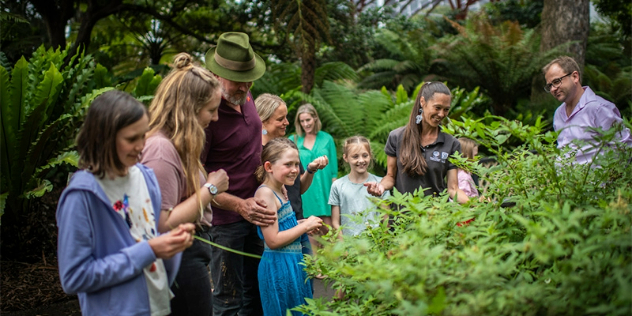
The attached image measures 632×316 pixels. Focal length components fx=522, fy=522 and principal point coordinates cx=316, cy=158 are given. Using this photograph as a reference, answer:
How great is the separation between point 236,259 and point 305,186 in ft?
3.20

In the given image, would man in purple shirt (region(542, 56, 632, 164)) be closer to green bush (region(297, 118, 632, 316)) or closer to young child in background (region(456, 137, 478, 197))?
young child in background (region(456, 137, 478, 197))

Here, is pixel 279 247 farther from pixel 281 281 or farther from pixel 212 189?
pixel 212 189

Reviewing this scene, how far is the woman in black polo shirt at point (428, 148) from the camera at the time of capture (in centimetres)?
418

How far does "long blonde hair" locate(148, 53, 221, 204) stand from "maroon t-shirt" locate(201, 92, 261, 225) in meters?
0.74

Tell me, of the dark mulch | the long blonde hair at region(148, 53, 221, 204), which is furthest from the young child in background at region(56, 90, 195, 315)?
the dark mulch

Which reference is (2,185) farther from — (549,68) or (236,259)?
(549,68)

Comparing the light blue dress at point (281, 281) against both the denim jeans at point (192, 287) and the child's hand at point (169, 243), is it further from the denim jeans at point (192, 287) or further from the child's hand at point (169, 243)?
the child's hand at point (169, 243)

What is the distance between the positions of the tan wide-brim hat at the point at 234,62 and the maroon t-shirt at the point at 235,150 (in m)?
0.20

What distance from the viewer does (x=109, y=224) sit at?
2.12 metres

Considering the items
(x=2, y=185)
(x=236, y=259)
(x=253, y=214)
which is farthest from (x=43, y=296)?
(x=253, y=214)

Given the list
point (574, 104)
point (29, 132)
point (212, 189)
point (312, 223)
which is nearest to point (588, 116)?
point (574, 104)

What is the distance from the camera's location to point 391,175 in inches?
176

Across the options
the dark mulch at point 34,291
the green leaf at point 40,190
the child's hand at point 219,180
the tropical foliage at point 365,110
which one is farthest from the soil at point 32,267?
the tropical foliage at point 365,110

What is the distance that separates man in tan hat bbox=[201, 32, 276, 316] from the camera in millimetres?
3400
